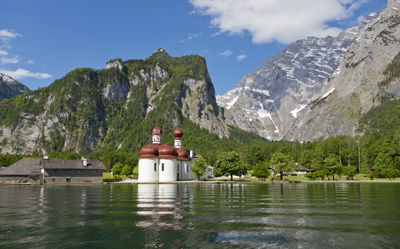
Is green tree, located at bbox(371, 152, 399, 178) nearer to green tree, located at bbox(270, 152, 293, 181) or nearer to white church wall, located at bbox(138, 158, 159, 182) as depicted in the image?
green tree, located at bbox(270, 152, 293, 181)

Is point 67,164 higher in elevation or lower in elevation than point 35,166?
higher

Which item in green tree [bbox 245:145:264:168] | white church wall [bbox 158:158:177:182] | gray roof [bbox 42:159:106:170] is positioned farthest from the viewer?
green tree [bbox 245:145:264:168]

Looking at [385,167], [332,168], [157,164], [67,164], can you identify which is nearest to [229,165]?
[157,164]

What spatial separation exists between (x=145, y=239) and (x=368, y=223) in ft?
43.1

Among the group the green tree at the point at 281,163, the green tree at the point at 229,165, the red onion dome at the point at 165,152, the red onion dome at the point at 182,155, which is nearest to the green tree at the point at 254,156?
the red onion dome at the point at 182,155

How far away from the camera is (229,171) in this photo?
95250mm

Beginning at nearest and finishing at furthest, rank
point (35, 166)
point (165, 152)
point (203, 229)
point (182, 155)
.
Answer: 1. point (203, 229)
2. point (35, 166)
3. point (165, 152)
4. point (182, 155)

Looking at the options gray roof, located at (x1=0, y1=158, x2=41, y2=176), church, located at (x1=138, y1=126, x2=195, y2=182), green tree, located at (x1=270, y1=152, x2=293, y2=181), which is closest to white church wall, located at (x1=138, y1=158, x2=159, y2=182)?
church, located at (x1=138, y1=126, x2=195, y2=182)

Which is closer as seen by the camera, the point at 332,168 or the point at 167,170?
the point at 332,168

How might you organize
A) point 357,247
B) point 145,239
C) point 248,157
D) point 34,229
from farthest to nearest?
point 248,157 < point 34,229 < point 145,239 < point 357,247

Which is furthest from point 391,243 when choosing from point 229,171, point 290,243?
point 229,171

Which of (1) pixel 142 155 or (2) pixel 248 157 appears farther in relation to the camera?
(2) pixel 248 157

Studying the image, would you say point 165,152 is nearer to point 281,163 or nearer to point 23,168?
point 281,163

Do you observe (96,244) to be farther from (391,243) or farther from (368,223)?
(368,223)
